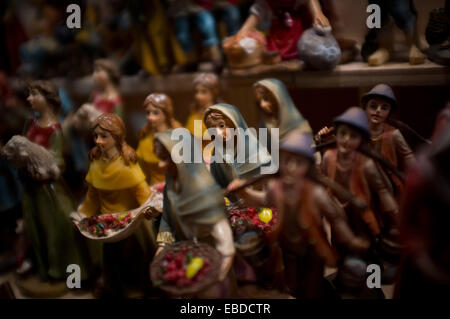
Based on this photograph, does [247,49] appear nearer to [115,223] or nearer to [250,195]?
[250,195]

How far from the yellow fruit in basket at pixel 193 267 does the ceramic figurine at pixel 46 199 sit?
86 centimetres

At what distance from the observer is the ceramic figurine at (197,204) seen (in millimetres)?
1792

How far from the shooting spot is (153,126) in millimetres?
2594

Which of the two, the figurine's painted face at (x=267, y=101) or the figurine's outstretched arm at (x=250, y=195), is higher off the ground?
the figurine's painted face at (x=267, y=101)

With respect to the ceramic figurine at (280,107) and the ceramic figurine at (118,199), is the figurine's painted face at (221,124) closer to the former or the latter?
the ceramic figurine at (280,107)

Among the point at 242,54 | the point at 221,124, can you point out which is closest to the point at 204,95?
the point at 242,54

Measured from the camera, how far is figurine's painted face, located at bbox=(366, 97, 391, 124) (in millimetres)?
1986

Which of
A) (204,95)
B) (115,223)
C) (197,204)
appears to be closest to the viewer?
(197,204)

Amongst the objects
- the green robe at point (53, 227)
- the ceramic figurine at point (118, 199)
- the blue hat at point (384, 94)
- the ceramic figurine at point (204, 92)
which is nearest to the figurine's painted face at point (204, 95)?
the ceramic figurine at point (204, 92)

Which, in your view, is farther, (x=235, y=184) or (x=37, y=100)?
(x=37, y=100)

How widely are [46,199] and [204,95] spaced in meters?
1.00

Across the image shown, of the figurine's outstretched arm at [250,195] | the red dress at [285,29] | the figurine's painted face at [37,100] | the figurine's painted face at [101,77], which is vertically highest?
the red dress at [285,29]
